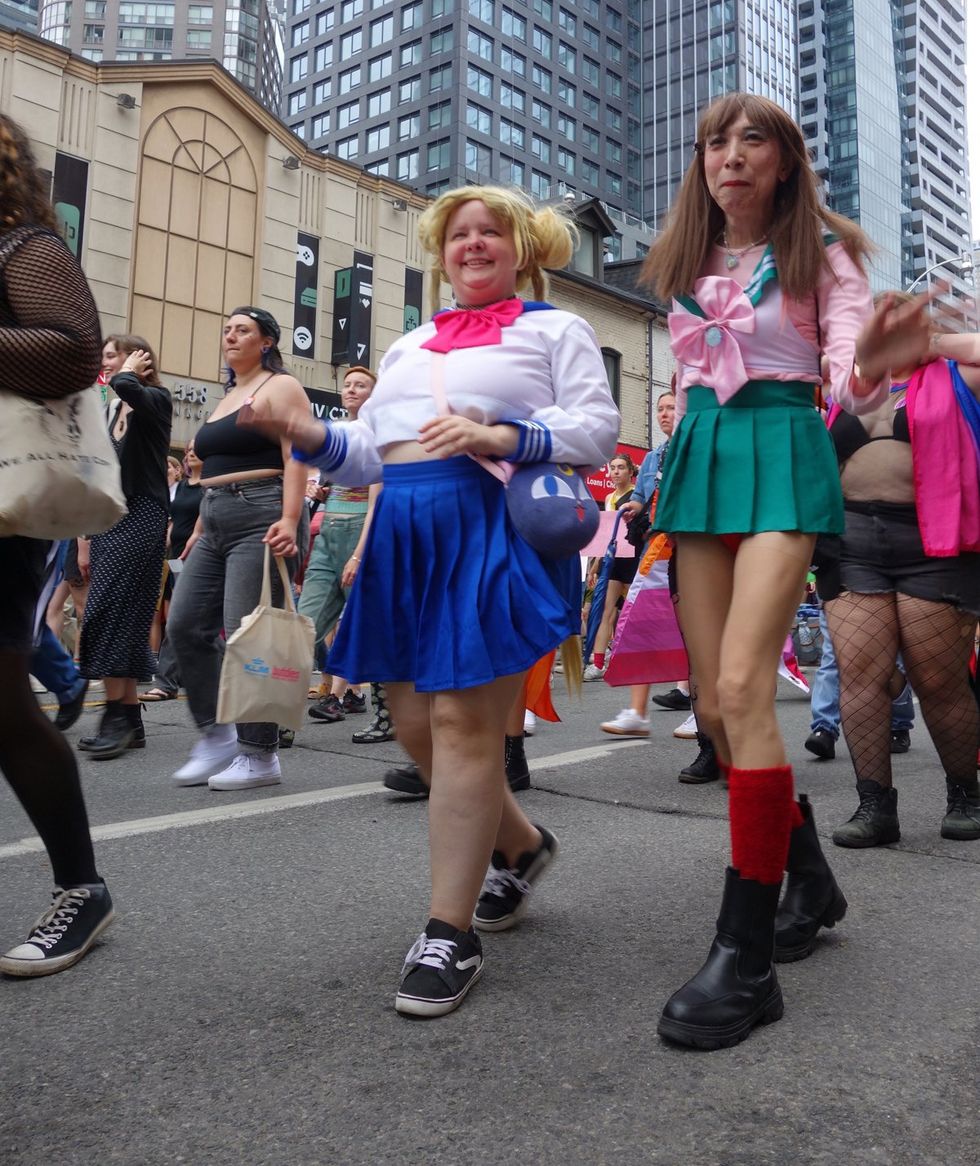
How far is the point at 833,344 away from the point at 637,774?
3.04 m

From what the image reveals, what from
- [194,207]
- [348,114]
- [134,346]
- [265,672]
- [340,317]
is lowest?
[265,672]

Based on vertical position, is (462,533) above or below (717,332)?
below

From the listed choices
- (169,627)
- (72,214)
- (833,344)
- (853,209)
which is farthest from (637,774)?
(853,209)

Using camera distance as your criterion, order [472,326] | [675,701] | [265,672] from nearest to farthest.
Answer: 1. [472,326]
2. [265,672]
3. [675,701]

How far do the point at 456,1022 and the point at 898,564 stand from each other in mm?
2558

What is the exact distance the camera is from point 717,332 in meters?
2.46

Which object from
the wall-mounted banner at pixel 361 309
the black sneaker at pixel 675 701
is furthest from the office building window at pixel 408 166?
the black sneaker at pixel 675 701

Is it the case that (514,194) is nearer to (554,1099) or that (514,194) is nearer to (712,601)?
(712,601)

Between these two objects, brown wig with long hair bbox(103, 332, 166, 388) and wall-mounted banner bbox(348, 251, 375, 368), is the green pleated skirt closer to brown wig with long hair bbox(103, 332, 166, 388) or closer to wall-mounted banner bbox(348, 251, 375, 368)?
brown wig with long hair bbox(103, 332, 166, 388)

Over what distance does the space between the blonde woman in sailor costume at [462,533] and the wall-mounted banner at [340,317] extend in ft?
73.2

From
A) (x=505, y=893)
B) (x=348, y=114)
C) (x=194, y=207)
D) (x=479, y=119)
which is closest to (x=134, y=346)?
(x=505, y=893)

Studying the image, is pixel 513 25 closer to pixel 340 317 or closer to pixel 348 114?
pixel 348 114

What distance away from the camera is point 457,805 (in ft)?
7.64

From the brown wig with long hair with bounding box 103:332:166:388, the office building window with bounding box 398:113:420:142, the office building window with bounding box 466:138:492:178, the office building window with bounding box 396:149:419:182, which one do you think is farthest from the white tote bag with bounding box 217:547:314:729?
the office building window with bounding box 398:113:420:142
